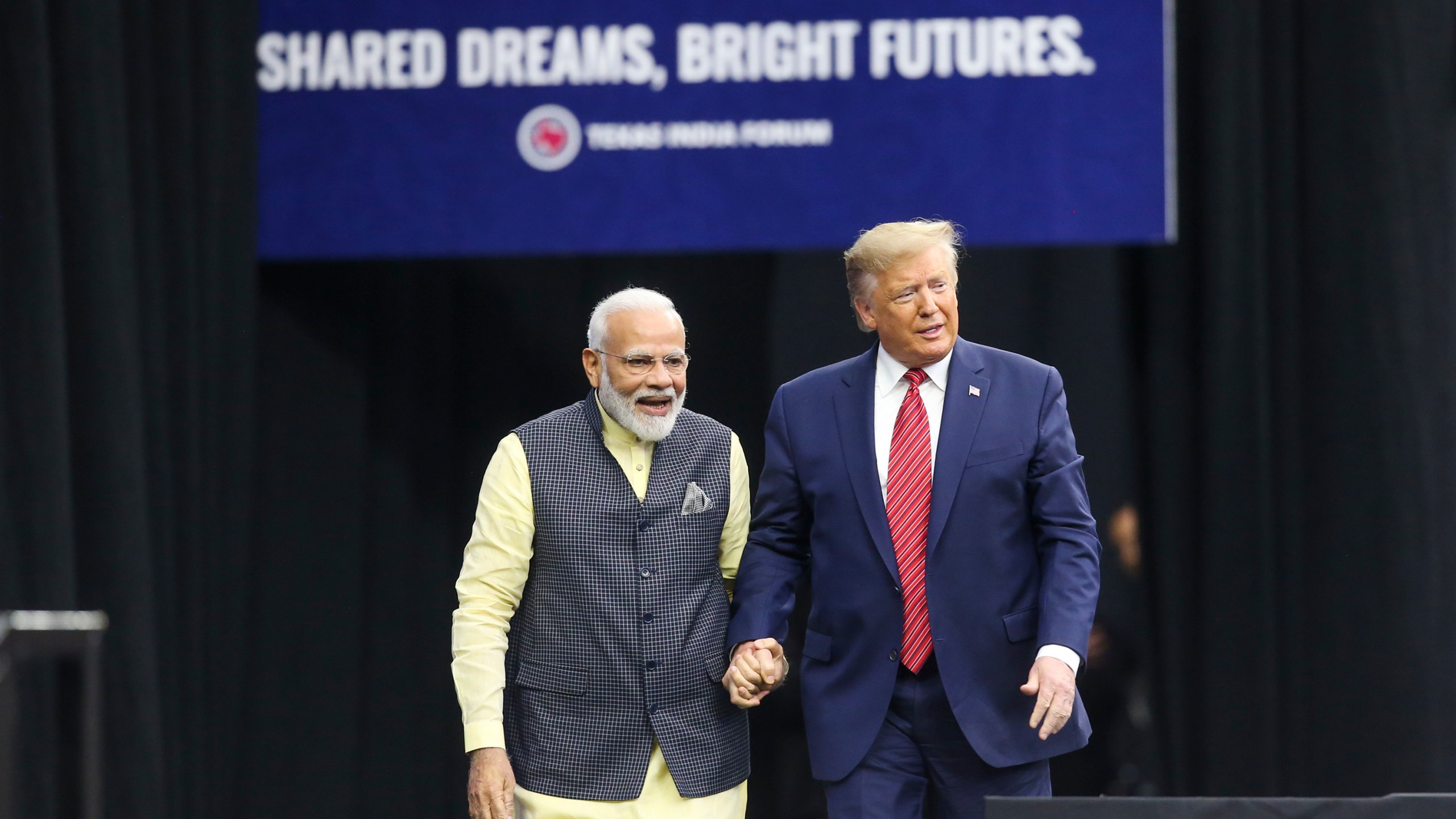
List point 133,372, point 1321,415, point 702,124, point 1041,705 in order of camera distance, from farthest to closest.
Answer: point 702,124 → point 1321,415 → point 133,372 → point 1041,705

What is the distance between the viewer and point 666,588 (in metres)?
2.81

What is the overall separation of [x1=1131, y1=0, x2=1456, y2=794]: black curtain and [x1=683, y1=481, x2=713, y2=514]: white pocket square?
71.3 inches

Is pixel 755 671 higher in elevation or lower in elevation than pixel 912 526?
lower

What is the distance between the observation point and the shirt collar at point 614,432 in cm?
288

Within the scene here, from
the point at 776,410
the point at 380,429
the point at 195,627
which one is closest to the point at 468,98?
the point at 380,429

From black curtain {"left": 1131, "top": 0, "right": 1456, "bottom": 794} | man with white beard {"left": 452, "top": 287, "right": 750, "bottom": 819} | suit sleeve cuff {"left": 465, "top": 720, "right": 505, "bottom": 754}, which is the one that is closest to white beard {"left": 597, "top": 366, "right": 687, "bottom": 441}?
man with white beard {"left": 452, "top": 287, "right": 750, "bottom": 819}

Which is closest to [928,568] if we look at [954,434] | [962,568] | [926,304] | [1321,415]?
[962,568]

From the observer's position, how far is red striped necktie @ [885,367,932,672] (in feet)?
8.91

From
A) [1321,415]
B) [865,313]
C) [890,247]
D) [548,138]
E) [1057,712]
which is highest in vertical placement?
[548,138]

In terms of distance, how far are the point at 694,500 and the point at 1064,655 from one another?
0.69m

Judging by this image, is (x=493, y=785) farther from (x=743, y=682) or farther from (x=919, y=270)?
(x=919, y=270)

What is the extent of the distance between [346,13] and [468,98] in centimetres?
41

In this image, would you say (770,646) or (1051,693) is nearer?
(1051,693)

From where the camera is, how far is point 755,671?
106 inches
